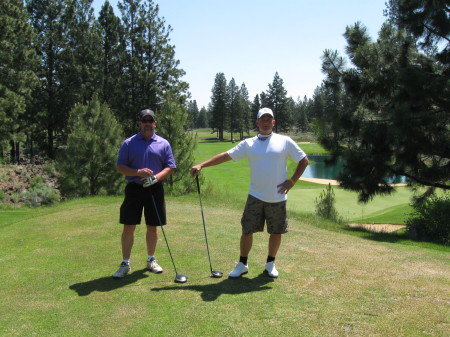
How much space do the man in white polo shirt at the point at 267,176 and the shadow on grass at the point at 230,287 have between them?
0.14 meters

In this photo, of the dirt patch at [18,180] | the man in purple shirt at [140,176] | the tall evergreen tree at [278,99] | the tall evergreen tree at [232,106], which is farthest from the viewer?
the tall evergreen tree at [232,106]

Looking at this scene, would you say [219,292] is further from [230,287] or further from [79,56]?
[79,56]

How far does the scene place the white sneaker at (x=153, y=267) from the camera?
197 inches

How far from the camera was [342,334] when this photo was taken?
10.9ft

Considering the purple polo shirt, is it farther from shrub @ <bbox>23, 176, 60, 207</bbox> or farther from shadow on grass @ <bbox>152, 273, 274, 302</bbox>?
shrub @ <bbox>23, 176, 60, 207</bbox>

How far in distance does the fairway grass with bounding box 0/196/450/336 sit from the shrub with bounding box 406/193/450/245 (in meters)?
4.69

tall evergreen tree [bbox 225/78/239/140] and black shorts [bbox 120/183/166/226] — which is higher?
tall evergreen tree [bbox 225/78/239/140]

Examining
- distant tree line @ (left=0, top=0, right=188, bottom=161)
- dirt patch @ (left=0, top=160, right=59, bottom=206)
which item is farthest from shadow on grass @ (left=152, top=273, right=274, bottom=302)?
distant tree line @ (left=0, top=0, right=188, bottom=161)

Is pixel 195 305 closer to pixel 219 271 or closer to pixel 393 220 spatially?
pixel 219 271

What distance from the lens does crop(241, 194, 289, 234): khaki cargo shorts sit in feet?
15.4

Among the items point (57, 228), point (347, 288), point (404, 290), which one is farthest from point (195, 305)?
point (57, 228)

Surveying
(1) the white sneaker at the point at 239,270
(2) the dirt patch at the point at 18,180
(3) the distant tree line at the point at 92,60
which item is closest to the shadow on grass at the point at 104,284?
(1) the white sneaker at the point at 239,270

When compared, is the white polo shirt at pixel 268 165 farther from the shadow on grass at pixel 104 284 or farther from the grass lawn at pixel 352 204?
the grass lawn at pixel 352 204

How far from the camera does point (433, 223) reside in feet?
36.7
